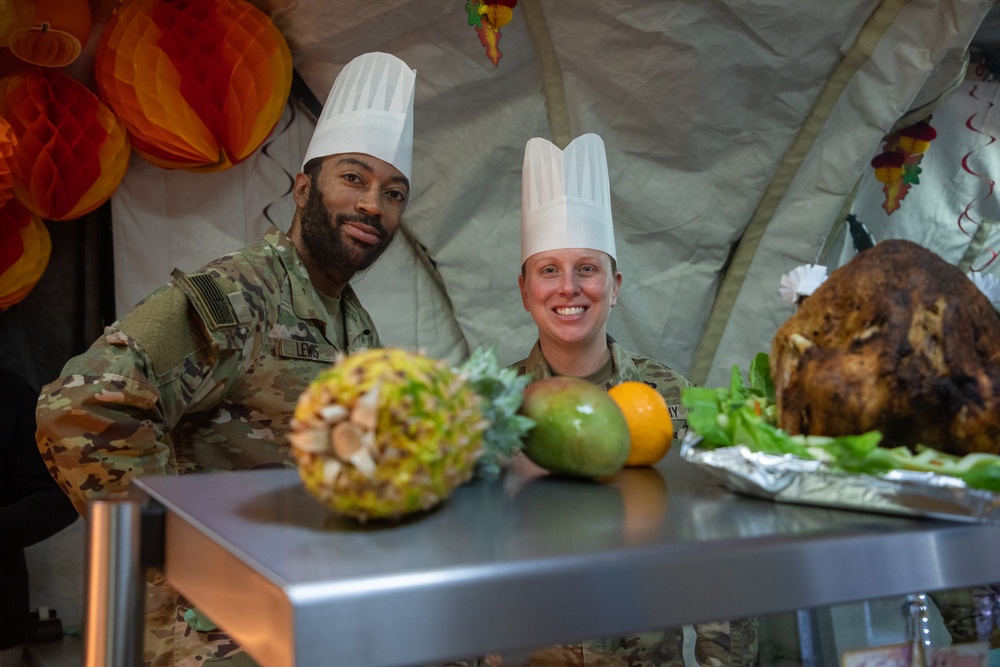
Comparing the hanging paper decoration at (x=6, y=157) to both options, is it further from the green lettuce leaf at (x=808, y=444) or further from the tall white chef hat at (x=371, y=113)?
the green lettuce leaf at (x=808, y=444)

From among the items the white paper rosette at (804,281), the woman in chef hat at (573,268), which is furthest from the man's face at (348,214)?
the white paper rosette at (804,281)

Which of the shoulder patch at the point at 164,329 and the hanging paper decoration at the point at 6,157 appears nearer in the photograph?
the shoulder patch at the point at 164,329

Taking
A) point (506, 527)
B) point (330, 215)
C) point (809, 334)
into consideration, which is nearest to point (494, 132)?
point (330, 215)

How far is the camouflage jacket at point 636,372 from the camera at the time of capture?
6.89ft

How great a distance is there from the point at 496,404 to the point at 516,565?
0.23m

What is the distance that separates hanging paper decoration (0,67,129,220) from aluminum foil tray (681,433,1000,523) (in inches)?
67.8

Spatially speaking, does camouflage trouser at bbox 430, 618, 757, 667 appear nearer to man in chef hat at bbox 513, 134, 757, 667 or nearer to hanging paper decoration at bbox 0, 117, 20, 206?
man in chef hat at bbox 513, 134, 757, 667

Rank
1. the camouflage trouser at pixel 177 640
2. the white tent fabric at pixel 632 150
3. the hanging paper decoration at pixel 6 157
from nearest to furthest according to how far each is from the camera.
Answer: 1. the camouflage trouser at pixel 177 640
2. the hanging paper decoration at pixel 6 157
3. the white tent fabric at pixel 632 150

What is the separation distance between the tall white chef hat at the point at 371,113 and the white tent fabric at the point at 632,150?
0.91 feet

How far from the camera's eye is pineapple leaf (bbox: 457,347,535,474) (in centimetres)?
63

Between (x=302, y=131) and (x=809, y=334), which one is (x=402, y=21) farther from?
(x=809, y=334)

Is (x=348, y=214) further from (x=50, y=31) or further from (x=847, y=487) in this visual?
(x=847, y=487)

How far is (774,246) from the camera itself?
2.57 meters

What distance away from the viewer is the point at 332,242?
1927mm
